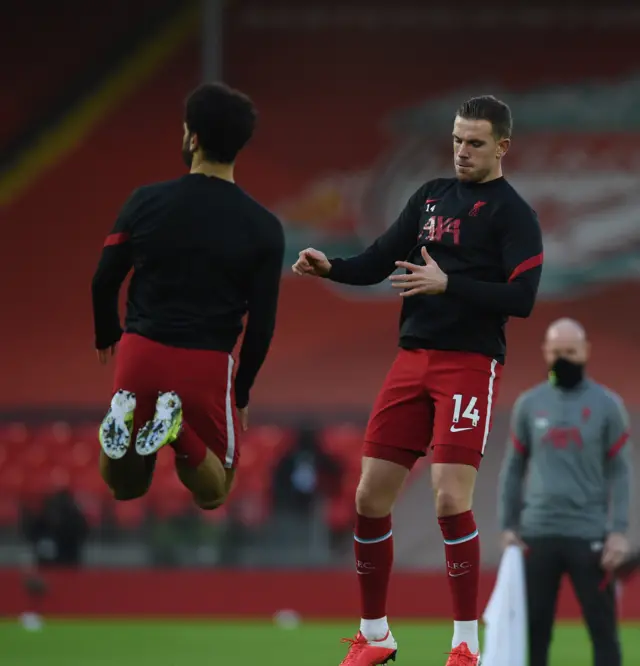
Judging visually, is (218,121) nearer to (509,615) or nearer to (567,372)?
(567,372)

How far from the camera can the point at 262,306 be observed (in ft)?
18.9

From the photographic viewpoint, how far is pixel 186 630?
41.7 feet

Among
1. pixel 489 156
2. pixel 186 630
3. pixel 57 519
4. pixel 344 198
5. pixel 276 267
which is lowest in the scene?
pixel 186 630

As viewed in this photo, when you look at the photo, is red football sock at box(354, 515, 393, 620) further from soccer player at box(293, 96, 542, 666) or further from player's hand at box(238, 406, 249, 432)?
player's hand at box(238, 406, 249, 432)

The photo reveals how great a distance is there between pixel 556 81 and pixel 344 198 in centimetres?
274

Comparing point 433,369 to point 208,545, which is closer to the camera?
point 433,369

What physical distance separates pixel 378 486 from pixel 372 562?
0.31 m

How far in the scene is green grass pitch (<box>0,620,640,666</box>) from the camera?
33.1 feet

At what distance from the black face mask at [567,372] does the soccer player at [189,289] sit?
2716 millimetres

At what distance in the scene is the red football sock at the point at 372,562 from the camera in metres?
5.83

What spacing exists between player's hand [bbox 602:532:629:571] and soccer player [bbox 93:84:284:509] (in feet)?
9.19

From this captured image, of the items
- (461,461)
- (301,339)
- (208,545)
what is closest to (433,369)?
(461,461)

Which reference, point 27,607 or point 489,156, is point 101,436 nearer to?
point 489,156

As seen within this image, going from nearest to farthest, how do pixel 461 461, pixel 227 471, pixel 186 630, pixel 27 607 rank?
pixel 461 461
pixel 227 471
pixel 186 630
pixel 27 607
